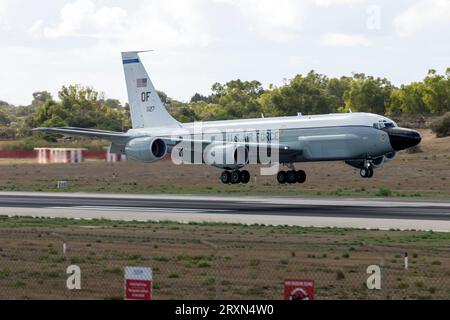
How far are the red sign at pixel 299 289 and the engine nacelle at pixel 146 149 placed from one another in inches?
1822

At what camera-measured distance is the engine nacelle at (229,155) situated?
65.5 m

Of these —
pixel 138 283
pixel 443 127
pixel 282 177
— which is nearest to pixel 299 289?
pixel 138 283

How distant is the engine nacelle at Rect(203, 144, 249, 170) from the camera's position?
215ft

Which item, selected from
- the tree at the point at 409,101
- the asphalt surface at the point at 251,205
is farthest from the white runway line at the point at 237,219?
the tree at the point at 409,101

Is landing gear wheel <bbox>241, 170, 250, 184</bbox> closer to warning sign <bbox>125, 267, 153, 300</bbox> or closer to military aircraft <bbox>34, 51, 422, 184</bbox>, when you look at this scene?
military aircraft <bbox>34, 51, 422, 184</bbox>

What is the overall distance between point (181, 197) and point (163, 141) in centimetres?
537

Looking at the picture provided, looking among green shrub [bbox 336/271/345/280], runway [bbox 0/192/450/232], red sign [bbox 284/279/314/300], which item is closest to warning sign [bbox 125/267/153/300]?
red sign [bbox 284/279/314/300]

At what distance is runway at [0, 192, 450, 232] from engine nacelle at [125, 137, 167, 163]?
2.91m

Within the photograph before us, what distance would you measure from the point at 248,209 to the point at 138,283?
120 ft

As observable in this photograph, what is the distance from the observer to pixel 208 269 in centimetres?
3086

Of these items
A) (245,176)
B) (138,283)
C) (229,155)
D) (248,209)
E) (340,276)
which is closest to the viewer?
(138,283)

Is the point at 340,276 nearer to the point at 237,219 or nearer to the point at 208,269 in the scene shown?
the point at 208,269
